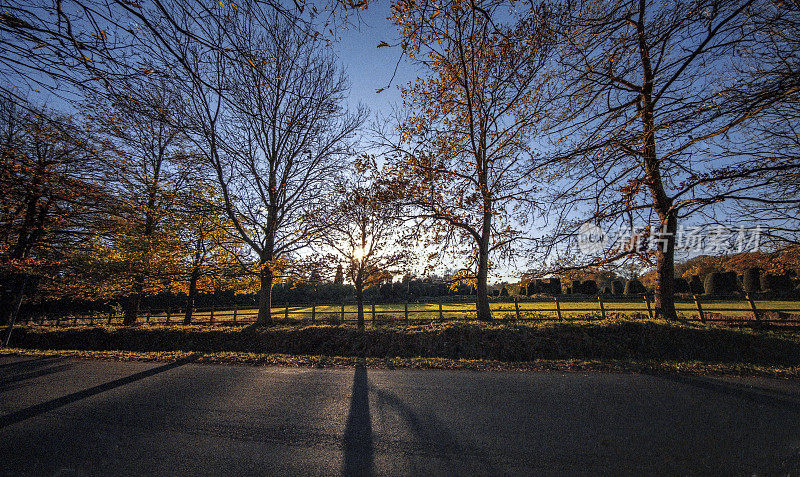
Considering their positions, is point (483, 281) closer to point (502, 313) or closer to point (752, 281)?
point (502, 313)

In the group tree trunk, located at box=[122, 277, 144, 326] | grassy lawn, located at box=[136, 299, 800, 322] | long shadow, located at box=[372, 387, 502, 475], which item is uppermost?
tree trunk, located at box=[122, 277, 144, 326]

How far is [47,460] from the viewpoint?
2.63 m

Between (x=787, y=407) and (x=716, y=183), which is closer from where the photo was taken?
(x=787, y=407)

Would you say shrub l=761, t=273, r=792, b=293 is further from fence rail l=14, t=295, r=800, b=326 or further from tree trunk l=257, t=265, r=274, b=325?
tree trunk l=257, t=265, r=274, b=325

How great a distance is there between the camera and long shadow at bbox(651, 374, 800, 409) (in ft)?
11.8

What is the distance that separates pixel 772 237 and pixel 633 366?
198 inches

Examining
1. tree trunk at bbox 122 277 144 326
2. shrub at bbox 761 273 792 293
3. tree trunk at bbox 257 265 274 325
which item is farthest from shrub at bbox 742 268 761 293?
tree trunk at bbox 122 277 144 326

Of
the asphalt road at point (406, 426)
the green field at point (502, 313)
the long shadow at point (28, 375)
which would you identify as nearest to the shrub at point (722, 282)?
the green field at point (502, 313)

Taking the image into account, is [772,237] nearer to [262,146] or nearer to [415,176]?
[415,176]

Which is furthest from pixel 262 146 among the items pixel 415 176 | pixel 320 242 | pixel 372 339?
pixel 372 339

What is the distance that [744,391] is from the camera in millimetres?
3969

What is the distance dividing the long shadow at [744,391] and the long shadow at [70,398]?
937 centimetres

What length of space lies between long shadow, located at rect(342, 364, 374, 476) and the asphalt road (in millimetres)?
18

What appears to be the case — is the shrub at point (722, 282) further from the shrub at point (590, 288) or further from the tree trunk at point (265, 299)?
the tree trunk at point (265, 299)
